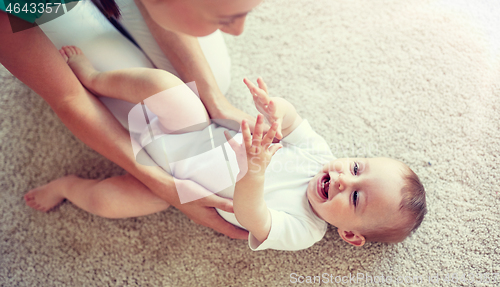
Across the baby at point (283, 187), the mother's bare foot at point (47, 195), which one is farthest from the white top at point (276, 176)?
the mother's bare foot at point (47, 195)

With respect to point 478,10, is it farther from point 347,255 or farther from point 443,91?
point 347,255

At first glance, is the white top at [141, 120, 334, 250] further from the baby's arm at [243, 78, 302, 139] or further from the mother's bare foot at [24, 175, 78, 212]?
the mother's bare foot at [24, 175, 78, 212]

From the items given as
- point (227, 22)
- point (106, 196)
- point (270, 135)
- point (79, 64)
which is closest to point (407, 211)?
point (270, 135)

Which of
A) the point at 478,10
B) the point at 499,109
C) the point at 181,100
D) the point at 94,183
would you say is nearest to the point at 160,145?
the point at 181,100

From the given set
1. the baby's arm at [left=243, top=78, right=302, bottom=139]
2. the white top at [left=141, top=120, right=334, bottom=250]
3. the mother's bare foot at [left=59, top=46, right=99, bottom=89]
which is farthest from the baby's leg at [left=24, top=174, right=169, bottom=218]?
the baby's arm at [left=243, top=78, right=302, bottom=139]

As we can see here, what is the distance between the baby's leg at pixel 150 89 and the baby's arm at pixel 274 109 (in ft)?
0.55

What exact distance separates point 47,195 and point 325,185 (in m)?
0.76

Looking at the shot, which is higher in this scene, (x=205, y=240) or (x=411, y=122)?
(x=411, y=122)

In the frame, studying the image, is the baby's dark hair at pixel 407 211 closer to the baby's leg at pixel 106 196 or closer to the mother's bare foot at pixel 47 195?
the baby's leg at pixel 106 196

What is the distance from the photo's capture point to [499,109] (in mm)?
923

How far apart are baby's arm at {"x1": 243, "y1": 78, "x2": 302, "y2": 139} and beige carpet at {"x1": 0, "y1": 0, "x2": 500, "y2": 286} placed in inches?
6.4

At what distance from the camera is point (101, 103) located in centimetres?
78

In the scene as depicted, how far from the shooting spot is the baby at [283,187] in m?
0.69

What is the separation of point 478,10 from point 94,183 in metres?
1.30
